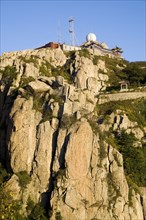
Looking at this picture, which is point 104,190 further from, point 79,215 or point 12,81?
point 12,81

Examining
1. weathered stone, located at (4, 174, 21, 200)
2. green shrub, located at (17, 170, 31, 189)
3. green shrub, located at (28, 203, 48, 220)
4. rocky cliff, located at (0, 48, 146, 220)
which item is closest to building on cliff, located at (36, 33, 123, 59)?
rocky cliff, located at (0, 48, 146, 220)

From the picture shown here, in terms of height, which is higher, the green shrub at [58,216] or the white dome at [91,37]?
the white dome at [91,37]

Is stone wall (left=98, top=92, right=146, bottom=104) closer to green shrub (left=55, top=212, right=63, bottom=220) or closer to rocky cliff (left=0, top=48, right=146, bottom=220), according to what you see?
rocky cliff (left=0, top=48, right=146, bottom=220)

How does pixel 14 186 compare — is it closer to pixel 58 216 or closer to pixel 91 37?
pixel 58 216

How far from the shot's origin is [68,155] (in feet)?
150

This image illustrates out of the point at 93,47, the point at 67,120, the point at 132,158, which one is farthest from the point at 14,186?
the point at 93,47

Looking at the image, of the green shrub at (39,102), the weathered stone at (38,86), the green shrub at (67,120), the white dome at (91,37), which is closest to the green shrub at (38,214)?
the green shrub at (67,120)

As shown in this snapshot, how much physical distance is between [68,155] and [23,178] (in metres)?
5.31

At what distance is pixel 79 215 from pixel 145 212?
7.93 m

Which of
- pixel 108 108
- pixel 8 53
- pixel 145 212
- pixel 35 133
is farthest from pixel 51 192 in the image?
pixel 8 53

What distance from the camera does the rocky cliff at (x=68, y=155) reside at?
1748 inches

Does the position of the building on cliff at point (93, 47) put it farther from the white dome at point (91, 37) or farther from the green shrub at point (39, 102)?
the green shrub at point (39, 102)

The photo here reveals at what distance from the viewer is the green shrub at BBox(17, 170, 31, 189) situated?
45.4m

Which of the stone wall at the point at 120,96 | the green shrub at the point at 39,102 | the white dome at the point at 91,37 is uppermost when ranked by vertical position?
the white dome at the point at 91,37
